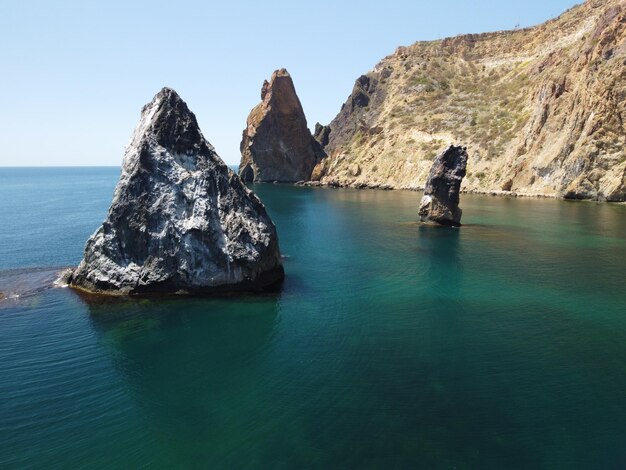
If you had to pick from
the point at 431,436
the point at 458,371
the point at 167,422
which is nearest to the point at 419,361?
the point at 458,371

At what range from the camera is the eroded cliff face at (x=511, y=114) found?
8994 centimetres

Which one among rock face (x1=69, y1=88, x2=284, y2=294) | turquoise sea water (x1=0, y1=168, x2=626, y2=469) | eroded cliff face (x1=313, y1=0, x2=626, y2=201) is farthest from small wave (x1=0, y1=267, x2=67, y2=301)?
Answer: eroded cliff face (x1=313, y1=0, x2=626, y2=201)

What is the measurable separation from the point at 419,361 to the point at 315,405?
262 inches

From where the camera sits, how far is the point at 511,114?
13212 centimetres

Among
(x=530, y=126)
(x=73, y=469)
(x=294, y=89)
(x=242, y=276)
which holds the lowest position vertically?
(x=73, y=469)

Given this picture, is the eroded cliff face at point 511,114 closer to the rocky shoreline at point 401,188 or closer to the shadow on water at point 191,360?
the rocky shoreline at point 401,188

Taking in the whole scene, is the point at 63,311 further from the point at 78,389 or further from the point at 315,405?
the point at 315,405

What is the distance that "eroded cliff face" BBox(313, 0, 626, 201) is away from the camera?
8994 centimetres

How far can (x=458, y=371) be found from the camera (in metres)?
22.0

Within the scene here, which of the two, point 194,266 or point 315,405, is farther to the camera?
point 194,266

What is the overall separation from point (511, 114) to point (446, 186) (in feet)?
274

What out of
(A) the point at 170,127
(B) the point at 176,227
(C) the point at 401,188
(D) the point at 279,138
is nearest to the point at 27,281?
(B) the point at 176,227

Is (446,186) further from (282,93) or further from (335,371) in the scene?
(282,93)

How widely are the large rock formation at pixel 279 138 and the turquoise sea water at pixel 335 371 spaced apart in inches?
4911
